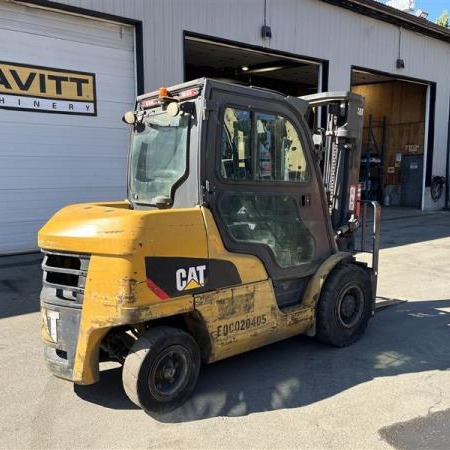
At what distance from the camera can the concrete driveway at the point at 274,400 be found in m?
3.31

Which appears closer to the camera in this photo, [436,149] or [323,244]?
[323,244]

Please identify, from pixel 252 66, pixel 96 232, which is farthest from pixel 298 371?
pixel 252 66

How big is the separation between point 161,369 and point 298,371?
1.33 m

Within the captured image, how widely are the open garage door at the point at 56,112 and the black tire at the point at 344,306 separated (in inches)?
253

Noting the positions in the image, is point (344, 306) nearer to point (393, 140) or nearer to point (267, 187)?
point (267, 187)

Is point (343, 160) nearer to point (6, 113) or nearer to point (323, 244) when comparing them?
point (323, 244)

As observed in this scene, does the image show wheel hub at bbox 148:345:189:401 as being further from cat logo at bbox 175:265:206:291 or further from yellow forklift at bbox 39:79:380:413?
cat logo at bbox 175:265:206:291

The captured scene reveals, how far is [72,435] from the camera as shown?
336 centimetres

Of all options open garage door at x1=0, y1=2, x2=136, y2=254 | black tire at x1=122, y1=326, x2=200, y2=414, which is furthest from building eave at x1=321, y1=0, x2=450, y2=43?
black tire at x1=122, y1=326, x2=200, y2=414

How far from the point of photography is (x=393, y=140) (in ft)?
69.2

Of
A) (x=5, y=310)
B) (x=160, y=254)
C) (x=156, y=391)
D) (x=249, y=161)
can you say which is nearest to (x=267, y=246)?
(x=249, y=161)

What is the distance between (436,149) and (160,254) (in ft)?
57.8

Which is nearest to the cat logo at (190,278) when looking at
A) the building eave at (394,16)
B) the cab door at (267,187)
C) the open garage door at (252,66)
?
the cab door at (267,187)

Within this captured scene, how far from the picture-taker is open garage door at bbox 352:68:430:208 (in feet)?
65.8
